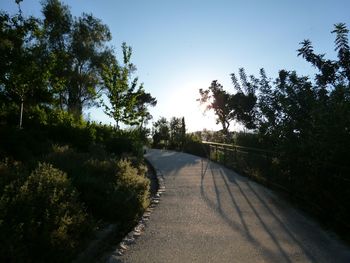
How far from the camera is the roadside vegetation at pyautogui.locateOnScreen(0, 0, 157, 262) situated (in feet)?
16.2

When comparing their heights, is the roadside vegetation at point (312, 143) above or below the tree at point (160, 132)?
below

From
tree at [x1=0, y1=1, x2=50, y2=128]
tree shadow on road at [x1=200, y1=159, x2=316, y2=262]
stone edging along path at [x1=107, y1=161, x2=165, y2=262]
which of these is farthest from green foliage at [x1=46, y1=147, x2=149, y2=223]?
tree at [x1=0, y1=1, x2=50, y2=128]

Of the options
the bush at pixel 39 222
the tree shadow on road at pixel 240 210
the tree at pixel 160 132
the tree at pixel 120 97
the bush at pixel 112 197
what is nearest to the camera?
the bush at pixel 39 222

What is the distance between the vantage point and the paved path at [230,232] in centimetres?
611

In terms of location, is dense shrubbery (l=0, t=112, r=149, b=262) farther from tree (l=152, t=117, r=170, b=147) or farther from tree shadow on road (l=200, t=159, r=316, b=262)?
tree (l=152, t=117, r=170, b=147)

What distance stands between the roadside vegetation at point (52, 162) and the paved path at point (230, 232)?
2.30ft

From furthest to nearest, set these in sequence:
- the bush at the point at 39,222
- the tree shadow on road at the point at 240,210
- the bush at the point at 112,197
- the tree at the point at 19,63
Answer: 1. the tree at the point at 19,63
2. the bush at the point at 112,197
3. the tree shadow on road at the point at 240,210
4. the bush at the point at 39,222

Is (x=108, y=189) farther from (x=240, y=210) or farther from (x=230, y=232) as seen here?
(x=240, y=210)

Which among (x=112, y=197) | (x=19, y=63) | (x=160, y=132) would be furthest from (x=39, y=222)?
(x=160, y=132)

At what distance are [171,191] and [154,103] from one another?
1962 inches

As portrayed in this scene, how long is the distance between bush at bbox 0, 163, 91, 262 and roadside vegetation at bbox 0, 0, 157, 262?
11mm

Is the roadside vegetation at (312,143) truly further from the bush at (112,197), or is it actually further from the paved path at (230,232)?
the bush at (112,197)

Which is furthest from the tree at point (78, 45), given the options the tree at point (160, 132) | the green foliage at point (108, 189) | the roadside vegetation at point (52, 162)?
the green foliage at point (108, 189)

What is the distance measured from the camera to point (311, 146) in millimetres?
8969
